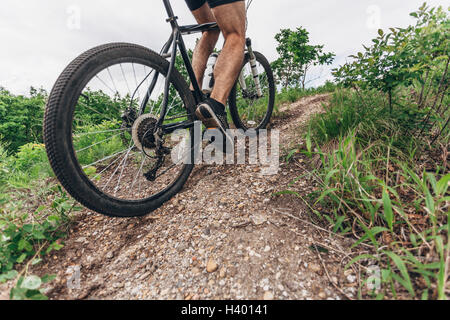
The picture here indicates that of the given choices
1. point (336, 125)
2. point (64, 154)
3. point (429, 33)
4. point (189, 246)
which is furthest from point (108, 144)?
point (429, 33)

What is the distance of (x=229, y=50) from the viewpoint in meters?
1.77

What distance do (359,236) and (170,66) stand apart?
1.64 m

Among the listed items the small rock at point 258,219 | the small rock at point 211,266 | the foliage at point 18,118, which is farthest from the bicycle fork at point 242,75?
the foliage at point 18,118

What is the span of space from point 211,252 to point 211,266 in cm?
9

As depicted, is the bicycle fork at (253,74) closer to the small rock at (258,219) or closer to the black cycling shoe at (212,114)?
the black cycling shoe at (212,114)

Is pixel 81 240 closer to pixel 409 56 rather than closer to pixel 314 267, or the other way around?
pixel 314 267

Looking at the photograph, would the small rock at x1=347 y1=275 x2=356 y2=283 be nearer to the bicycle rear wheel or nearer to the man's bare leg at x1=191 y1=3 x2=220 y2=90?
the bicycle rear wheel

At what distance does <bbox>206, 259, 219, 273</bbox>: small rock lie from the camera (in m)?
1.06

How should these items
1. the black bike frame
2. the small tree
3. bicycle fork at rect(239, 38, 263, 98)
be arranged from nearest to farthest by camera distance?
the black bike frame < bicycle fork at rect(239, 38, 263, 98) < the small tree

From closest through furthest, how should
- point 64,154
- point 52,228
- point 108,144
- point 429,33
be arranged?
point 64,154
point 429,33
point 52,228
point 108,144

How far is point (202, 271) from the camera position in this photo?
108 cm

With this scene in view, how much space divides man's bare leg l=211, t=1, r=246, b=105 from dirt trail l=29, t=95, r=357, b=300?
86 cm

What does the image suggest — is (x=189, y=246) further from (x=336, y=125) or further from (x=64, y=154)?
(x=336, y=125)

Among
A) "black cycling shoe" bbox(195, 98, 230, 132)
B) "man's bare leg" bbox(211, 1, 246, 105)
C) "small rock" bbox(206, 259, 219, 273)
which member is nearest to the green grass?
"small rock" bbox(206, 259, 219, 273)
